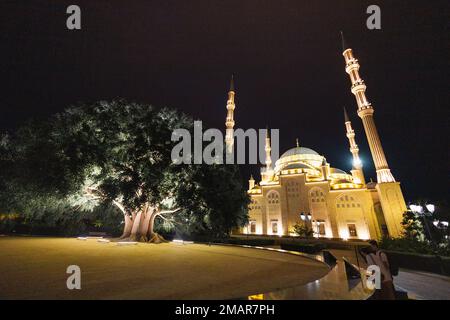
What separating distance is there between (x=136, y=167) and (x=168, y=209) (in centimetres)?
506

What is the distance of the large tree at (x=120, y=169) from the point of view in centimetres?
1527

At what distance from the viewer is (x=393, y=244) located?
19078mm

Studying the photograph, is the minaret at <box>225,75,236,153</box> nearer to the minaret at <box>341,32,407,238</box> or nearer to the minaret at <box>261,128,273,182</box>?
the minaret at <box>261,128,273,182</box>

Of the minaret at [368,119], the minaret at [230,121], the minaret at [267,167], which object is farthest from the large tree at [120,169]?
the minaret at [267,167]

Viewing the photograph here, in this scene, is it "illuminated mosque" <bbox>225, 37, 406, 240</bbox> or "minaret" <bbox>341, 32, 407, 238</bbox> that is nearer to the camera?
"minaret" <bbox>341, 32, 407, 238</bbox>

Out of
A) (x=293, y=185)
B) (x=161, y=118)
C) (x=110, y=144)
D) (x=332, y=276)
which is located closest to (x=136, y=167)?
(x=110, y=144)

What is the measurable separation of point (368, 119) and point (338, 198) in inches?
628

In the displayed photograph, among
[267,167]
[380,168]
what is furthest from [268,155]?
[380,168]

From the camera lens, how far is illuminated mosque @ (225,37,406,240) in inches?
1490

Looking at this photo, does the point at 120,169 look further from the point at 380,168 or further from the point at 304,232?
the point at 380,168

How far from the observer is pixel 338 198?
43.7 metres

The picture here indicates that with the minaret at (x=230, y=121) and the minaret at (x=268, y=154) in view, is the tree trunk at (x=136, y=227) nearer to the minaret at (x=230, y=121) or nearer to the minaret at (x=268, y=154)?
the minaret at (x=230, y=121)

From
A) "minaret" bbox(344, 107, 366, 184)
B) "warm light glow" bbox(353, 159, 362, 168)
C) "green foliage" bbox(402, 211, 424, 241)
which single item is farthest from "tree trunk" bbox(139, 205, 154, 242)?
"warm light glow" bbox(353, 159, 362, 168)
